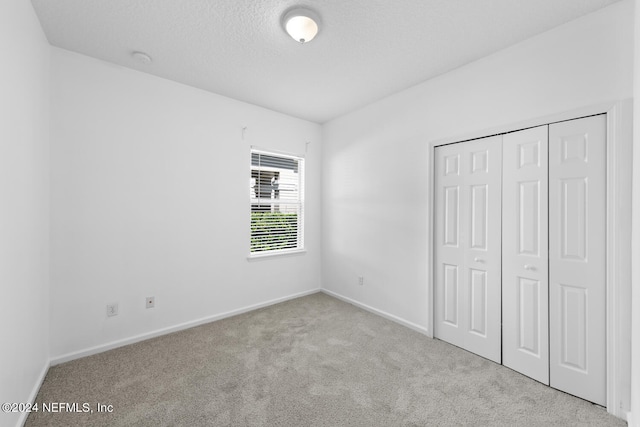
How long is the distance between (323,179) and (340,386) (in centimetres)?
293

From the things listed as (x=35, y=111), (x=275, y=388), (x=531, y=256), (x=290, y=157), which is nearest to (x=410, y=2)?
(x=531, y=256)

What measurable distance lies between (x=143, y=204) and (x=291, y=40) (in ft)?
7.05

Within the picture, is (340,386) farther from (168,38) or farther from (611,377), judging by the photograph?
(168,38)

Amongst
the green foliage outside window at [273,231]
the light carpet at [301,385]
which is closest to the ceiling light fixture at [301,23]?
the green foliage outside window at [273,231]

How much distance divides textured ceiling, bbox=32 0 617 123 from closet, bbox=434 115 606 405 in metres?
0.84

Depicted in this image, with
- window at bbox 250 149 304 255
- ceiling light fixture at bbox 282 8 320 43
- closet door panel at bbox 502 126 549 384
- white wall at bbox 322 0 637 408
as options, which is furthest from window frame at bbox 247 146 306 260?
closet door panel at bbox 502 126 549 384

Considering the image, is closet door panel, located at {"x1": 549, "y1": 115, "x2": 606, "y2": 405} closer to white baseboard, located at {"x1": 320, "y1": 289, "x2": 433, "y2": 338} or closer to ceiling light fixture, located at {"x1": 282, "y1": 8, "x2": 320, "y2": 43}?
white baseboard, located at {"x1": 320, "y1": 289, "x2": 433, "y2": 338}

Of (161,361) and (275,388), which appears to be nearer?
(275,388)

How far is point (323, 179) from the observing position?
428 cm

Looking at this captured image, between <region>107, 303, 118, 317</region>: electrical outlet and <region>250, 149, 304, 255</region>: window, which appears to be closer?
<region>107, 303, 118, 317</region>: electrical outlet

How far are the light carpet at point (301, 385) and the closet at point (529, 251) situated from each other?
0.22 meters

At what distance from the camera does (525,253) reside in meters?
2.21

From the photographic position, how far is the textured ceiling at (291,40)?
6.06 ft

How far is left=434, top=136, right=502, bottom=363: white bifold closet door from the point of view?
94.0 inches
